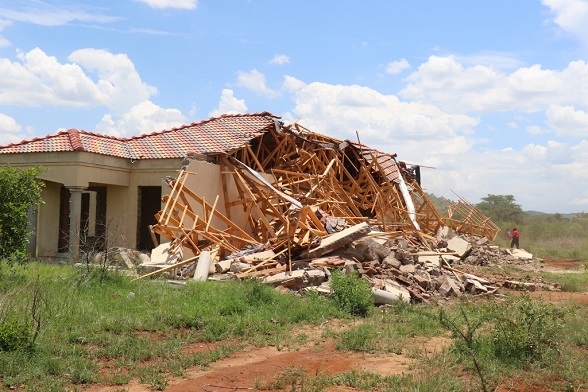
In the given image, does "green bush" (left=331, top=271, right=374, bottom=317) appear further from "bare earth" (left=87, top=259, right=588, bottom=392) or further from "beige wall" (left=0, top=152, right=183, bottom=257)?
"beige wall" (left=0, top=152, right=183, bottom=257)

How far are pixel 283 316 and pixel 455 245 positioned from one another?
43.4 ft

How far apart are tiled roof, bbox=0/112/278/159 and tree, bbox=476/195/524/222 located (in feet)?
109

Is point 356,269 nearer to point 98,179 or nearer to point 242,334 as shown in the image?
point 242,334

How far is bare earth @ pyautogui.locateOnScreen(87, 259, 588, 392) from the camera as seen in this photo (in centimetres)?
659

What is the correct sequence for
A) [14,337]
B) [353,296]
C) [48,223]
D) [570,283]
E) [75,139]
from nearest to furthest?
[14,337]
[353,296]
[570,283]
[75,139]
[48,223]

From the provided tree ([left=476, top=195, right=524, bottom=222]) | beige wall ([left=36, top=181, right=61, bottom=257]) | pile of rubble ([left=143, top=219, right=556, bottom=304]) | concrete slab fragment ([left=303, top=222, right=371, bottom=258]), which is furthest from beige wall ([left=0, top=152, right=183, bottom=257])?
tree ([left=476, top=195, right=524, bottom=222])

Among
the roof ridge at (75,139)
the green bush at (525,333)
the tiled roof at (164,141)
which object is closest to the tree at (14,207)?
the roof ridge at (75,139)

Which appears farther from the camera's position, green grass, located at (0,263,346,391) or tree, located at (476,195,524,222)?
tree, located at (476,195,524,222)

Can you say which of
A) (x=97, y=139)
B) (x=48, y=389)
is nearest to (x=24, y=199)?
(x=48, y=389)

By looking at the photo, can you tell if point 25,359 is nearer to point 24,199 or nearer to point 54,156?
point 24,199

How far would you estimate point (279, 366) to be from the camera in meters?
7.36

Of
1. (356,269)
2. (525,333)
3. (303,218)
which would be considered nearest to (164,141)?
(303,218)

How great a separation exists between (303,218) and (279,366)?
779cm

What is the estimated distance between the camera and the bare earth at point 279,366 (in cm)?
659
